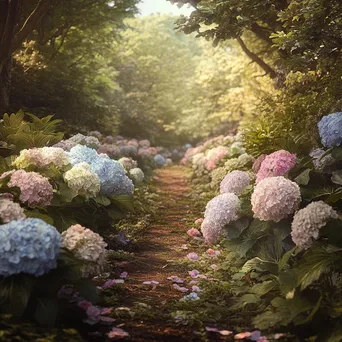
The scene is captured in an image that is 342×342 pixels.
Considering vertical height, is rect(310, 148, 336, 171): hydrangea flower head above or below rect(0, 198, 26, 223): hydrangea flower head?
above

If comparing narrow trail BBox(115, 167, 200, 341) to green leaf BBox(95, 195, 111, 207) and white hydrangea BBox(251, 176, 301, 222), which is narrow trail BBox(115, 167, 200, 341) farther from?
white hydrangea BBox(251, 176, 301, 222)

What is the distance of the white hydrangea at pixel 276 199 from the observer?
3896 millimetres

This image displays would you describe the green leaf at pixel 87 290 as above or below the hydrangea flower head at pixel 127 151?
below

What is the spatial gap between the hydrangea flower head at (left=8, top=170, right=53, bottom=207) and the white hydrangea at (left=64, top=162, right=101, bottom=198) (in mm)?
419

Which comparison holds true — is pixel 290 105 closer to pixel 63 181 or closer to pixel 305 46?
pixel 305 46

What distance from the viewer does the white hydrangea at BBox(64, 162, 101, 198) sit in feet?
14.5

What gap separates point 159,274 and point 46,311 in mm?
2018

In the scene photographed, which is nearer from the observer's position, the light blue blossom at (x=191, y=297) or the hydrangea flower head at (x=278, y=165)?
the light blue blossom at (x=191, y=297)

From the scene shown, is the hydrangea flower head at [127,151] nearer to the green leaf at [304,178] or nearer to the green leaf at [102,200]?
the green leaf at [102,200]

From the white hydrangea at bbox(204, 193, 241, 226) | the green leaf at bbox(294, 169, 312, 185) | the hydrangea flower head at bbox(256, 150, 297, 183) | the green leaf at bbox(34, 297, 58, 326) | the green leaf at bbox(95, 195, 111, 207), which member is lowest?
the green leaf at bbox(34, 297, 58, 326)

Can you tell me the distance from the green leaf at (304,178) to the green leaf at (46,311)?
242cm

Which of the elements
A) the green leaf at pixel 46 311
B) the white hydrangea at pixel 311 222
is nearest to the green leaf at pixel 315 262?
the white hydrangea at pixel 311 222

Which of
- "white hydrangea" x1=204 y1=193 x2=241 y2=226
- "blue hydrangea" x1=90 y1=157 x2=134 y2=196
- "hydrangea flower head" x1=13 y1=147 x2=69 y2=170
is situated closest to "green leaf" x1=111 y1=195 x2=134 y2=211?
"blue hydrangea" x1=90 y1=157 x2=134 y2=196

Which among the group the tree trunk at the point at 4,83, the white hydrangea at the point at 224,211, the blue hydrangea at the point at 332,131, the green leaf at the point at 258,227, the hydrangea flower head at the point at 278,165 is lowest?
the green leaf at the point at 258,227
